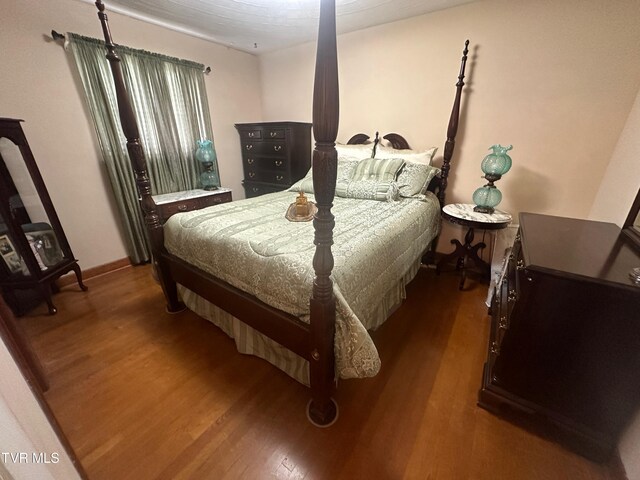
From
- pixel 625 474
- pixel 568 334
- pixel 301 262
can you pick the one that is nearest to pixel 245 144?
pixel 301 262

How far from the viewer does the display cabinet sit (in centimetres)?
173

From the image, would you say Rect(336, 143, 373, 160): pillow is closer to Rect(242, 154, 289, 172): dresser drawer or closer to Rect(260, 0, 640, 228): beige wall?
Rect(260, 0, 640, 228): beige wall

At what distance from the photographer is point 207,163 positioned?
3.00m

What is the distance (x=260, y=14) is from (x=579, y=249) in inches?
111

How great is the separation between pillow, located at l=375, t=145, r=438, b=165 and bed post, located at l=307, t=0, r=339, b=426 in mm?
1828

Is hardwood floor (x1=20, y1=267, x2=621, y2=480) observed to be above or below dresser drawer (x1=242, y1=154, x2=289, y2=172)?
below

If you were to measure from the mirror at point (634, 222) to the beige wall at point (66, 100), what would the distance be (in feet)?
12.2

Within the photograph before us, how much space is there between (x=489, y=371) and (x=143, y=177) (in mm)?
2275

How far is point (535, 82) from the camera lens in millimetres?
1980

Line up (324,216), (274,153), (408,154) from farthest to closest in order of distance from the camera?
(274,153)
(408,154)
(324,216)

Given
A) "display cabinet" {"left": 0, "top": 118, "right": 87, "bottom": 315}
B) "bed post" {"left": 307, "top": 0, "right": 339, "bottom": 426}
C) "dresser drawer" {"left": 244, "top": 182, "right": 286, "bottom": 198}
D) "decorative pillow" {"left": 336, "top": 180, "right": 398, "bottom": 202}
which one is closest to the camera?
"bed post" {"left": 307, "top": 0, "right": 339, "bottom": 426}

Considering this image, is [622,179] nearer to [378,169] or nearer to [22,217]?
[378,169]

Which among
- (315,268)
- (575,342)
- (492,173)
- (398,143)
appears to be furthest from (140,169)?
(492,173)

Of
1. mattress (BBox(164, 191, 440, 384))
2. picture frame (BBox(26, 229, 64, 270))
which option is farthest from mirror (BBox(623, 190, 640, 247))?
picture frame (BBox(26, 229, 64, 270))
